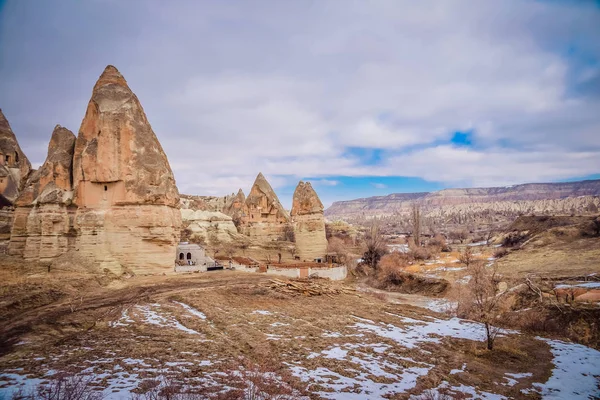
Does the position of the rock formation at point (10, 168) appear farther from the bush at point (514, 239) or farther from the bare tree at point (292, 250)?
the bush at point (514, 239)

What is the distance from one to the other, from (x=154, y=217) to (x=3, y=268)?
7.57 meters

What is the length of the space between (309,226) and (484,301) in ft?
82.0

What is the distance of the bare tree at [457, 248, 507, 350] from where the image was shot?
11.1 meters

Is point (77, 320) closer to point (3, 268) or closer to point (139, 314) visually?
point (139, 314)

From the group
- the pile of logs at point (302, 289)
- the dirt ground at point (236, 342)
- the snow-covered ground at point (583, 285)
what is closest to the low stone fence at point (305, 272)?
the pile of logs at point (302, 289)

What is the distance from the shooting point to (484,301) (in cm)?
1414

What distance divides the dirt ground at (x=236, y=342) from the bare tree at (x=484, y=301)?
2.04ft

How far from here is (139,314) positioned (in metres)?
12.0

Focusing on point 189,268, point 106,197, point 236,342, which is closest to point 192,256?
point 189,268

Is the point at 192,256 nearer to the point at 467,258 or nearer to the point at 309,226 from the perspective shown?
the point at 309,226

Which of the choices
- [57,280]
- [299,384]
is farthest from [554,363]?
[57,280]

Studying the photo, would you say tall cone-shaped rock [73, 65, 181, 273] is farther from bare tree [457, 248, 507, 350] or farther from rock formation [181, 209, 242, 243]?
rock formation [181, 209, 242, 243]

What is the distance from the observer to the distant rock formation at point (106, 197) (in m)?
20.1

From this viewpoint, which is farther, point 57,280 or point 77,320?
point 57,280
